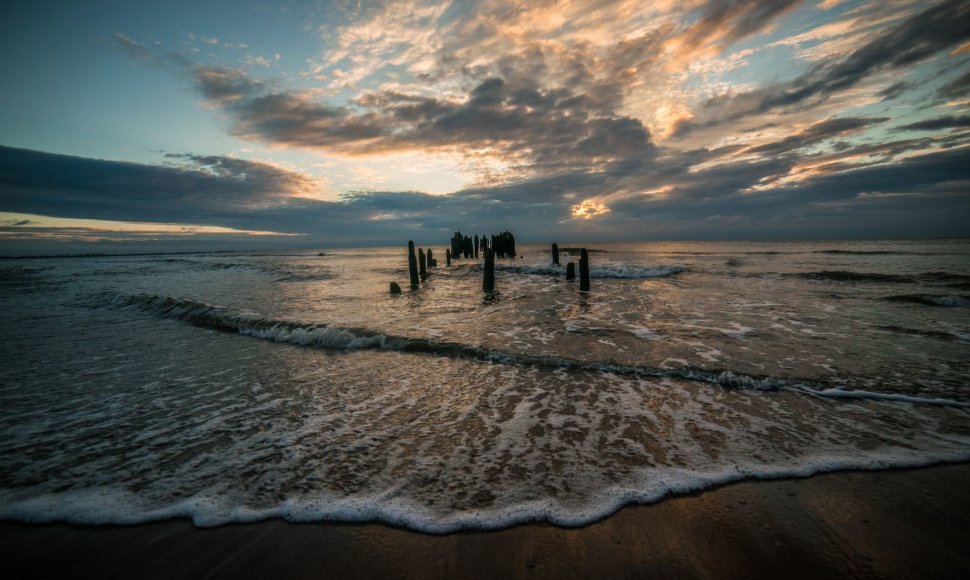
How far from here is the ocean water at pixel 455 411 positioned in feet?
10.7

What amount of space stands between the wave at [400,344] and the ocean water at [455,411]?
0.05 metres

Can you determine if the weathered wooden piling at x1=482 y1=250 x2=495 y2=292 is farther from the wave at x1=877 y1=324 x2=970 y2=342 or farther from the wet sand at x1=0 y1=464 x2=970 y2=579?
the wet sand at x1=0 y1=464 x2=970 y2=579

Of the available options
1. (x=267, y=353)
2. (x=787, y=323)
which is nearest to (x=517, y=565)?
(x=267, y=353)

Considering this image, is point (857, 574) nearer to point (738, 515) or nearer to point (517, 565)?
point (738, 515)

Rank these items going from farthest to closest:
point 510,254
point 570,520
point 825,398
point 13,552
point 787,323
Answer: point 510,254 < point 787,323 < point 825,398 < point 570,520 < point 13,552

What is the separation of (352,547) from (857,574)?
128 inches

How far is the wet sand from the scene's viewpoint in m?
2.35

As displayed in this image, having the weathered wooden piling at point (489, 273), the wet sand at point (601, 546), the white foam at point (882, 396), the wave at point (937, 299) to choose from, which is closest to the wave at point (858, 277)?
→ the wave at point (937, 299)

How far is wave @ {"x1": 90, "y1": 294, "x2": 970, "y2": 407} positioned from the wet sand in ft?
9.17

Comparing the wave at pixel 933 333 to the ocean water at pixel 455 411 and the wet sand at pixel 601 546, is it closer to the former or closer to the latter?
the ocean water at pixel 455 411

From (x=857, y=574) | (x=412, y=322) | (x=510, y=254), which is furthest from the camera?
(x=510, y=254)

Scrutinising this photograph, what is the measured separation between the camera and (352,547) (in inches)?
103

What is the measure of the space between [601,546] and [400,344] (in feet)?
21.6

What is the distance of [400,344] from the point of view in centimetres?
851
